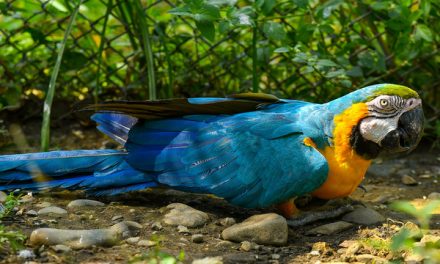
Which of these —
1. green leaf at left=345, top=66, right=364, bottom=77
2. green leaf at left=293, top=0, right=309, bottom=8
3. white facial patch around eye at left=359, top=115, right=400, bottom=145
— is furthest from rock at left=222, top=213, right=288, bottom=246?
green leaf at left=345, top=66, right=364, bottom=77

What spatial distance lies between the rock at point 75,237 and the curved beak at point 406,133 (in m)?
1.07

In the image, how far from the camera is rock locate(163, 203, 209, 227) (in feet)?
8.70

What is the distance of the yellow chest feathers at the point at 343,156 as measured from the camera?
276cm

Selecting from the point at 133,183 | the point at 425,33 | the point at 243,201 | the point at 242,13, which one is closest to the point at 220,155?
the point at 243,201

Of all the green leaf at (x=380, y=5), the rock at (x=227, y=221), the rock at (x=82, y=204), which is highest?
the green leaf at (x=380, y=5)

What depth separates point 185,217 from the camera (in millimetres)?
2680

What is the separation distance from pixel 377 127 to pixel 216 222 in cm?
70

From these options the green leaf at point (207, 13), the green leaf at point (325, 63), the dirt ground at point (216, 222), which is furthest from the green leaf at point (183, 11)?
the dirt ground at point (216, 222)

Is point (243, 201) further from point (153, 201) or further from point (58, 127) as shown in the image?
point (58, 127)

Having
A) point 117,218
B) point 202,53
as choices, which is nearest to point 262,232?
point 117,218

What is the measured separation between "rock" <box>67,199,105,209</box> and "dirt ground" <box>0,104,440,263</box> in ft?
0.11

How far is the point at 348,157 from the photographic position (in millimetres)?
2764

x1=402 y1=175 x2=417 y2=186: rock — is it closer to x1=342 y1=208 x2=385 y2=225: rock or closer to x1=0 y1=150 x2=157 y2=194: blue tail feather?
x1=342 y1=208 x2=385 y2=225: rock

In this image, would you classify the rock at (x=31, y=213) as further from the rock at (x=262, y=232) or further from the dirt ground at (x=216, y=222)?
the rock at (x=262, y=232)
